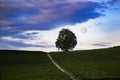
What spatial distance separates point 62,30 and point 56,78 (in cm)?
10149

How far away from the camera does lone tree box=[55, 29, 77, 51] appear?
13938 centimetres

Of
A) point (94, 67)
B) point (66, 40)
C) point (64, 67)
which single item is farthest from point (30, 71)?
point (66, 40)

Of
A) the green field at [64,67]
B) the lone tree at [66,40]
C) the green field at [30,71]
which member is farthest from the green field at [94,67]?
the lone tree at [66,40]

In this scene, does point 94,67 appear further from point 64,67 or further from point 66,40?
point 66,40

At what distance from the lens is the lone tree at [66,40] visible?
139m

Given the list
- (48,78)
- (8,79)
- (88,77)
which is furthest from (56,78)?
(8,79)

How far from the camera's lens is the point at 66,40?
139 meters

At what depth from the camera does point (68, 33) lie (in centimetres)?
14050

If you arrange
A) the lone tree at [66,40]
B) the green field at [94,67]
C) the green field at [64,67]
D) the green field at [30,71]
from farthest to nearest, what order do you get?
the lone tree at [66,40] < the green field at [30,71] < the green field at [64,67] < the green field at [94,67]

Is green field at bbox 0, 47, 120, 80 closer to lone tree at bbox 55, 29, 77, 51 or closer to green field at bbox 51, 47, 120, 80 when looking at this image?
green field at bbox 51, 47, 120, 80

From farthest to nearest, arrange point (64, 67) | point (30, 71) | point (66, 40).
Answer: point (66, 40) < point (64, 67) < point (30, 71)

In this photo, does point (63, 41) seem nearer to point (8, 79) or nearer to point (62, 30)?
point (62, 30)

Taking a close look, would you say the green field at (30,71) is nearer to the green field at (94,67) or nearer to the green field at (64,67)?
the green field at (64,67)

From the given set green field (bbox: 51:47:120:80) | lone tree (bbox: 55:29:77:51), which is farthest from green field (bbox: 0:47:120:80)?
lone tree (bbox: 55:29:77:51)
